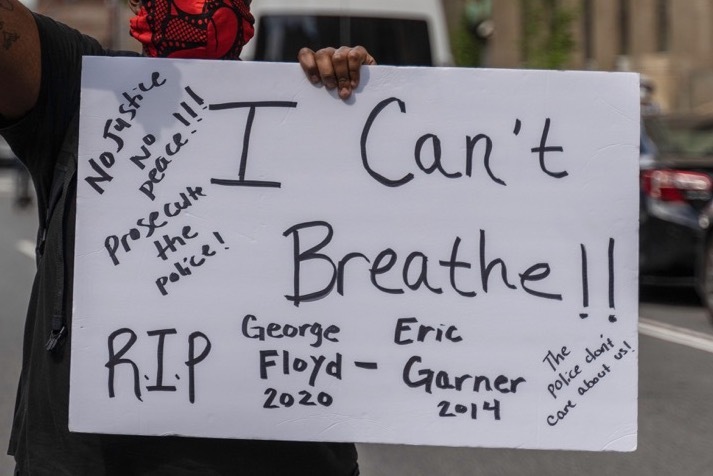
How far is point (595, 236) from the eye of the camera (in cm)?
274

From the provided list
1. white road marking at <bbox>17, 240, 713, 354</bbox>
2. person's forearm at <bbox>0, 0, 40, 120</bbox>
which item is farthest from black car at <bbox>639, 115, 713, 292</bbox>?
person's forearm at <bbox>0, 0, 40, 120</bbox>

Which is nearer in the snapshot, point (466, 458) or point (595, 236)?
point (595, 236)

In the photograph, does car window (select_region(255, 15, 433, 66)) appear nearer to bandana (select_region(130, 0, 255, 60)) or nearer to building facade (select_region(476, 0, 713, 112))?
bandana (select_region(130, 0, 255, 60))

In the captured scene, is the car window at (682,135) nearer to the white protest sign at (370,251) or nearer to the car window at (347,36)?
the car window at (347,36)

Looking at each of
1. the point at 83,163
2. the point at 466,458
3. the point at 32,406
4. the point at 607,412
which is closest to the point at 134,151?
the point at 83,163

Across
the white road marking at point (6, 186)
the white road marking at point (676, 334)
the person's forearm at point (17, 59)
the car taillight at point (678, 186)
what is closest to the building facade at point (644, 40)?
the white road marking at point (6, 186)

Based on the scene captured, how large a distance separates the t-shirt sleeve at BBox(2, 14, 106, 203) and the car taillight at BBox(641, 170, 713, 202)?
9473 mm

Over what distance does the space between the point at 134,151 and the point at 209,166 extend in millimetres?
140

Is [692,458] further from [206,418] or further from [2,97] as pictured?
[2,97]

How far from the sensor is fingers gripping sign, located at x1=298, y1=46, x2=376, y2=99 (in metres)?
2.67

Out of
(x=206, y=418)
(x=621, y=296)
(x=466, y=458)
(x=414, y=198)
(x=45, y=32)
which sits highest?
(x=45, y=32)

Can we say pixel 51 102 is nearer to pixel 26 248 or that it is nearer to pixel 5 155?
pixel 26 248

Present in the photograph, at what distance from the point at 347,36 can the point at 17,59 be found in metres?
12.4

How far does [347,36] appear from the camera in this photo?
1477 centimetres
